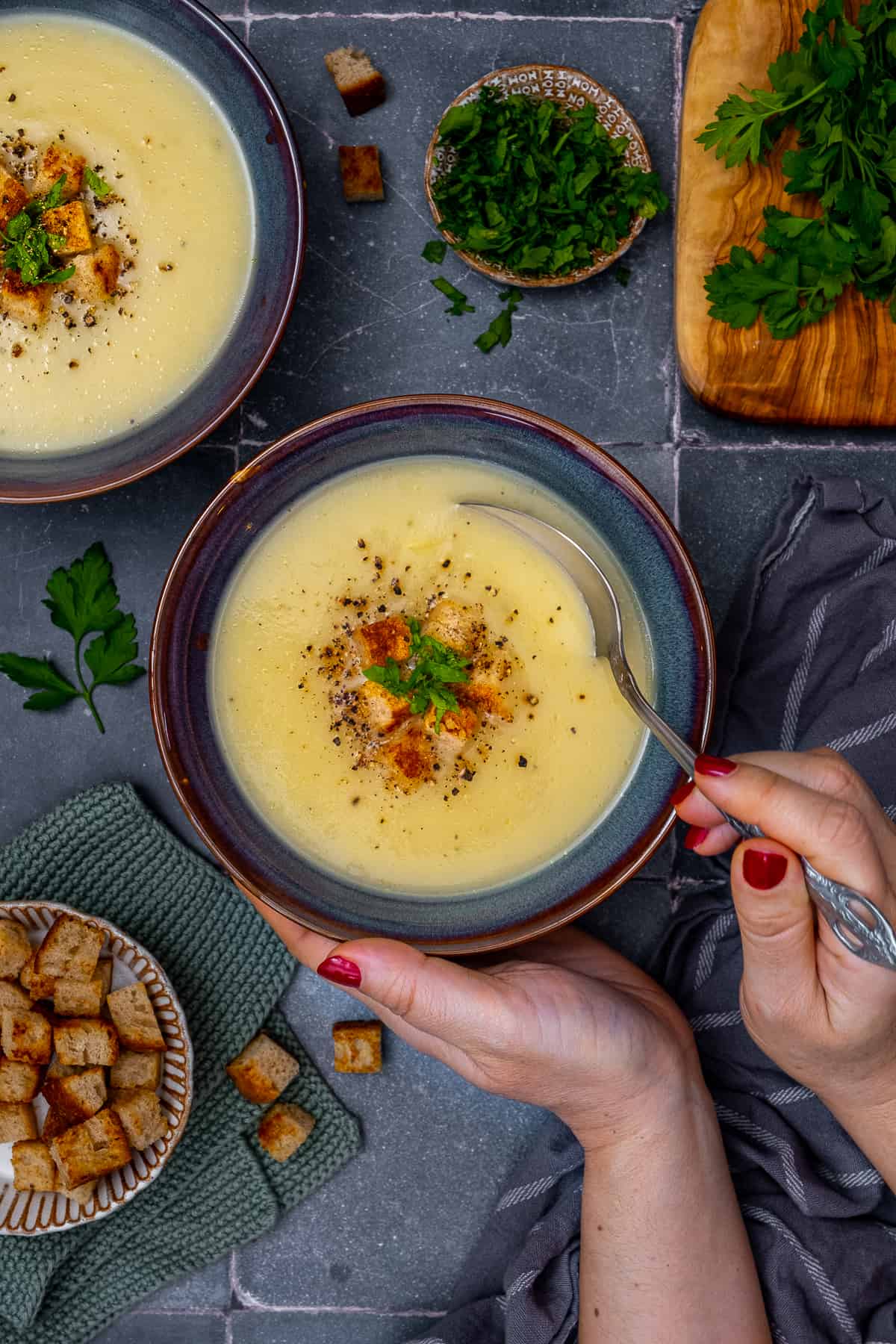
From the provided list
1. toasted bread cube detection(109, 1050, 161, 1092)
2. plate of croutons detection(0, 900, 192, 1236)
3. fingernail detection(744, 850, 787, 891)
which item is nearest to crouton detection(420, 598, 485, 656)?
fingernail detection(744, 850, 787, 891)

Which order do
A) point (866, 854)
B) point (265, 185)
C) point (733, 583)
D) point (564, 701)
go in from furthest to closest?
point (733, 583) → point (265, 185) → point (564, 701) → point (866, 854)

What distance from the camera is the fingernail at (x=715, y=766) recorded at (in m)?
1.14

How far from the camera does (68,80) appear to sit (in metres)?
1.53

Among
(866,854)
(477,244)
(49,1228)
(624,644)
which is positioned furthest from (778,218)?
(49,1228)

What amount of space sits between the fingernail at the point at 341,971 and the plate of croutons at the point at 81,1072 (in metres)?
0.38

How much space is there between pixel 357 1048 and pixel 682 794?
2.23 ft

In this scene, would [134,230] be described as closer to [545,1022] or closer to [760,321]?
[760,321]

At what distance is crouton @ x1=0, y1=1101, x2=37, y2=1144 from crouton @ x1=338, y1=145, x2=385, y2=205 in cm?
145

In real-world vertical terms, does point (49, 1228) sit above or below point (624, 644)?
below

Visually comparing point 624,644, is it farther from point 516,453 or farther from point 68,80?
point 68,80

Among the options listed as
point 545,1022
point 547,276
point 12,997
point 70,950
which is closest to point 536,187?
point 547,276

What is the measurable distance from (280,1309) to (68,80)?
1885 mm

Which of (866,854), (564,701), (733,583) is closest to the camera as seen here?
(866,854)

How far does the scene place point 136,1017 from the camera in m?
1.56
